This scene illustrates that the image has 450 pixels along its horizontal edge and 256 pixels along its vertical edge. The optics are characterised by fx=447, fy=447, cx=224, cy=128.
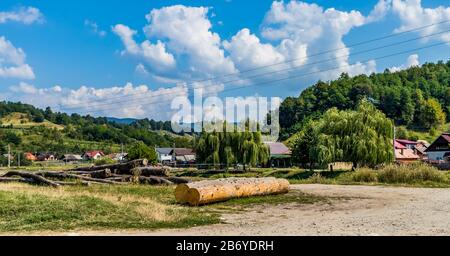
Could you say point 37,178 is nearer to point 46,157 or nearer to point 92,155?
point 92,155

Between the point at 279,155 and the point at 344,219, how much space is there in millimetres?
75406

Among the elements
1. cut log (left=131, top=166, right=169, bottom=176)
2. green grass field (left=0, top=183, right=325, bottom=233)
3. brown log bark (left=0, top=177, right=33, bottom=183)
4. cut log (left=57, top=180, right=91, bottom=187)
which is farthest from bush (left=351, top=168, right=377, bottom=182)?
brown log bark (left=0, top=177, right=33, bottom=183)

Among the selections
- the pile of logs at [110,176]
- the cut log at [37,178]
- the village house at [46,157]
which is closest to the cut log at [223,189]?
the pile of logs at [110,176]

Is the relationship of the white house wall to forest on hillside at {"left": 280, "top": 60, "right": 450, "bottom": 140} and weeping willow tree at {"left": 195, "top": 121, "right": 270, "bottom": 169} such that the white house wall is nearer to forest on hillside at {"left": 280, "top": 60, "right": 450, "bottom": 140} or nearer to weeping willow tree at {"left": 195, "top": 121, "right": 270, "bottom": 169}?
weeping willow tree at {"left": 195, "top": 121, "right": 270, "bottom": 169}

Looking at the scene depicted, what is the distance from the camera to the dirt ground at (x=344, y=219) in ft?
38.4

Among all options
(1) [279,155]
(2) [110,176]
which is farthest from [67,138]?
(2) [110,176]

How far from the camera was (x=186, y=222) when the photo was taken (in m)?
13.5

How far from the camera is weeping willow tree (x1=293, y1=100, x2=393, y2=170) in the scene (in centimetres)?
4119

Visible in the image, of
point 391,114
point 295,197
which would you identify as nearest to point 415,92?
point 391,114

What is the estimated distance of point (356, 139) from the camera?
137ft

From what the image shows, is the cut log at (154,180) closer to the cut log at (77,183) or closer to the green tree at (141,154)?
the cut log at (77,183)

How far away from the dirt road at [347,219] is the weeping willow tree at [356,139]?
69.6 ft
